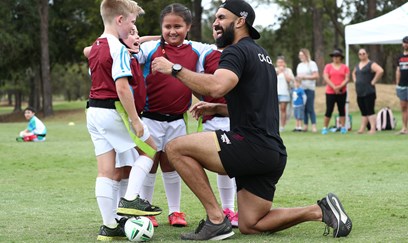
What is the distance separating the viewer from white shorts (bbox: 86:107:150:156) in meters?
6.47

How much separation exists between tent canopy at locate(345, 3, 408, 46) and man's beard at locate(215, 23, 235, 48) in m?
14.5

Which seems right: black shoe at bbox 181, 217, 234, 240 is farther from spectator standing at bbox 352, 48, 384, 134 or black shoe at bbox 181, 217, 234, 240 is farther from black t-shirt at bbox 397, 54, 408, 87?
spectator standing at bbox 352, 48, 384, 134

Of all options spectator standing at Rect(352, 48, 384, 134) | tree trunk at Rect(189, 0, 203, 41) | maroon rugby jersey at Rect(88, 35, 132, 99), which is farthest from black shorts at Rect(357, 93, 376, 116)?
tree trunk at Rect(189, 0, 203, 41)

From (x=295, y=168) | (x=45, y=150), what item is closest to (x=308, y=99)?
(x=45, y=150)

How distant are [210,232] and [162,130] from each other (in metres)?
1.41

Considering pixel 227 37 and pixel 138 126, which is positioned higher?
pixel 227 37

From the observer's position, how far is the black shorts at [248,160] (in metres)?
6.29

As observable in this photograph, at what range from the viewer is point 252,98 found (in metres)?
6.35

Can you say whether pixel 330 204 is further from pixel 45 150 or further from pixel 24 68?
pixel 24 68

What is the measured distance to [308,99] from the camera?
2127 cm

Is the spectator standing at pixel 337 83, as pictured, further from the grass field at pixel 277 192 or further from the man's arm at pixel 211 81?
the man's arm at pixel 211 81

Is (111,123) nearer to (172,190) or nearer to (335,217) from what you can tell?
(172,190)

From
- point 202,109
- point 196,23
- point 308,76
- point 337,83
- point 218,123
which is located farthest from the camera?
A: point 196,23

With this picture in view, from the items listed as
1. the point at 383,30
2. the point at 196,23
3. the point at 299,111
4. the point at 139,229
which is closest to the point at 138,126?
the point at 139,229
